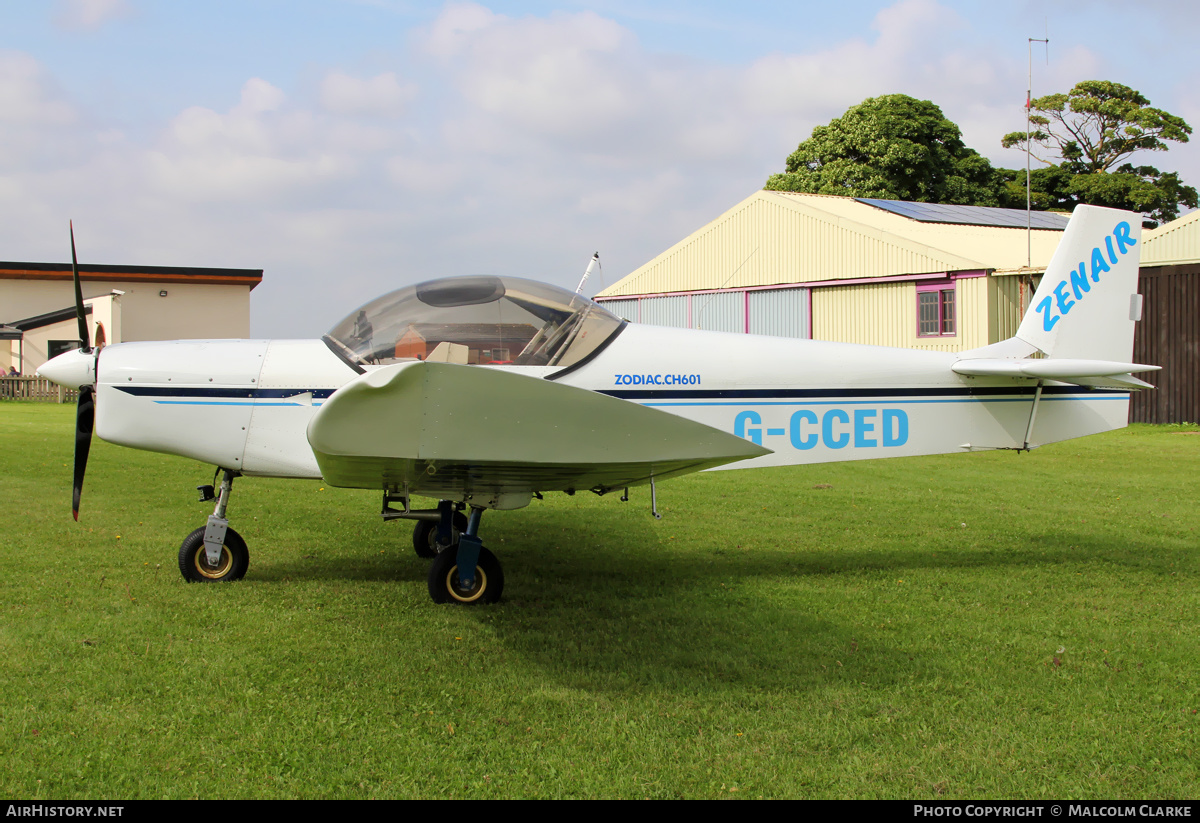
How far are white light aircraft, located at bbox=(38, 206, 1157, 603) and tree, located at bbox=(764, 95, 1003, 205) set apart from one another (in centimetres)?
3170

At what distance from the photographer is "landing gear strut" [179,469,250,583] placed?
588 cm

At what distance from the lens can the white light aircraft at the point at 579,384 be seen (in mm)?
5438

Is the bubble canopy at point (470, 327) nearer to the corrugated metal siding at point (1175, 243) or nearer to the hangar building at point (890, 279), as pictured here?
the hangar building at point (890, 279)

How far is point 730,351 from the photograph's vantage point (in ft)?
19.6

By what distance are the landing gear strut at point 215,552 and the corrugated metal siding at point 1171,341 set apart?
1904cm

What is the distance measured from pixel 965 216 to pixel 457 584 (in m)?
26.3

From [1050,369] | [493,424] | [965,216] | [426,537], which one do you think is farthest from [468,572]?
[965,216]

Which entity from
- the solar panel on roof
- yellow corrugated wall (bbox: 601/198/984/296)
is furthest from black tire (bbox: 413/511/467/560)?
the solar panel on roof

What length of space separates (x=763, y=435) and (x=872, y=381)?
92cm

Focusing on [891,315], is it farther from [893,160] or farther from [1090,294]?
[893,160]

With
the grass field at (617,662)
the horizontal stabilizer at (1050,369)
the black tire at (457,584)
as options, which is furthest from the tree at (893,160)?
the black tire at (457,584)

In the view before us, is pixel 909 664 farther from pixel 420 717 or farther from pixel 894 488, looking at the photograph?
pixel 894 488

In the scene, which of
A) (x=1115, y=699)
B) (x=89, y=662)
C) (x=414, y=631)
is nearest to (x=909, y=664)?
(x=1115, y=699)

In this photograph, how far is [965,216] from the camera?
27500 millimetres
